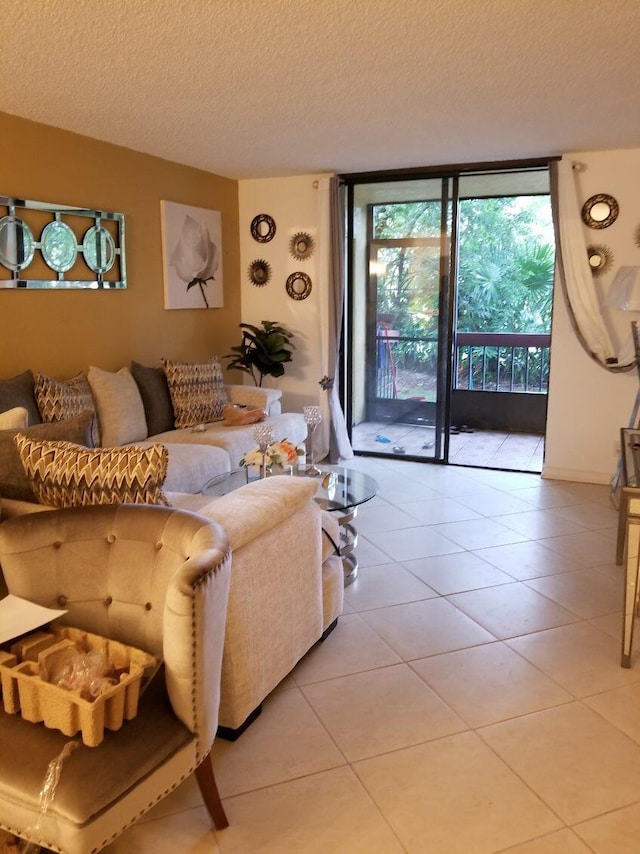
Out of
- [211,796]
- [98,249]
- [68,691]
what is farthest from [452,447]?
[68,691]

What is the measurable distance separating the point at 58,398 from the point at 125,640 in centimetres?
240

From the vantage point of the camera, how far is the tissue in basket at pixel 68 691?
1.46m

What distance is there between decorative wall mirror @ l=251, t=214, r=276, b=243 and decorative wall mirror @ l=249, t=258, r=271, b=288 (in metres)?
0.19

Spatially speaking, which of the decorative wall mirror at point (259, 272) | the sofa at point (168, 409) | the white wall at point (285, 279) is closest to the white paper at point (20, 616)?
the sofa at point (168, 409)

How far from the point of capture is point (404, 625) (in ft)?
9.67

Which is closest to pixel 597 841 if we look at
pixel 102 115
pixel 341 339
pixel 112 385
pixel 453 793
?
pixel 453 793

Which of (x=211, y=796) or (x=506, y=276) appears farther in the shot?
(x=506, y=276)

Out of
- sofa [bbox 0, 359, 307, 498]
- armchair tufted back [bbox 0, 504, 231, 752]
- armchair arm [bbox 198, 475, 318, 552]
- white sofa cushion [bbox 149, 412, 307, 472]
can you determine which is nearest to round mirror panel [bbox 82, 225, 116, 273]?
sofa [bbox 0, 359, 307, 498]

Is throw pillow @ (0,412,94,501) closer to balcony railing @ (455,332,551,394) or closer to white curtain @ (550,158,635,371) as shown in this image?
white curtain @ (550,158,635,371)

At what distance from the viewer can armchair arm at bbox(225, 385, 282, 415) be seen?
16.9ft

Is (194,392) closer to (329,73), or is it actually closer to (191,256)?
(191,256)

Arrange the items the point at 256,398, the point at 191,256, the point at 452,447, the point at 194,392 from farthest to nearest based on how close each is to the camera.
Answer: the point at 452,447
the point at 191,256
the point at 256,398
the point at 194,392

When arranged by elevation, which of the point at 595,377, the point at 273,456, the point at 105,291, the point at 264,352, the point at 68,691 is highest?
the point at 105,291

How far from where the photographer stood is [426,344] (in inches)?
224
